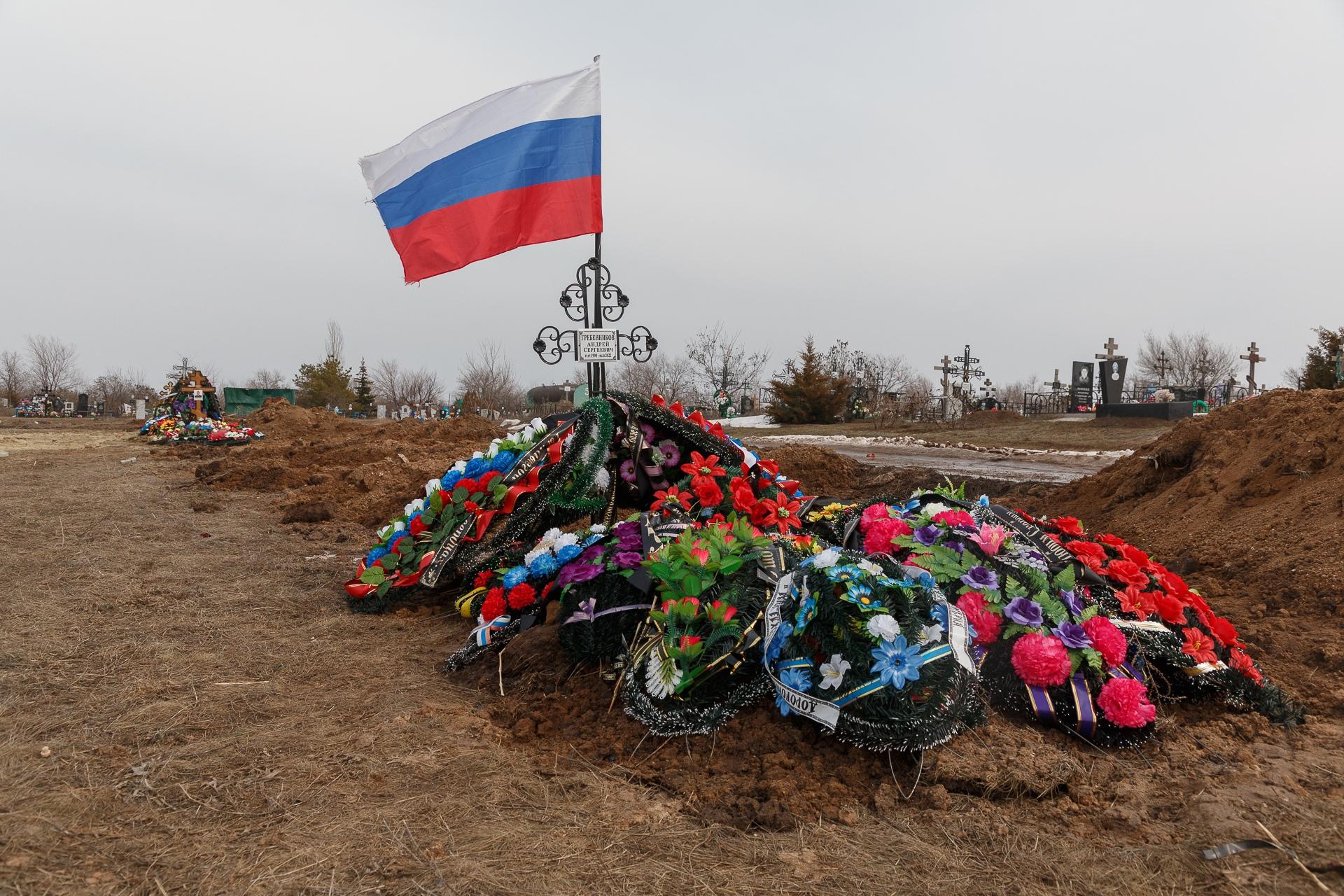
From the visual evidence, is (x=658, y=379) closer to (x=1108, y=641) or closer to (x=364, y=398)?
(x=364, y=398)

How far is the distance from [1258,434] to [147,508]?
10.1 meters

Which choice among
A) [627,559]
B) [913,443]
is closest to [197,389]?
[913,443]

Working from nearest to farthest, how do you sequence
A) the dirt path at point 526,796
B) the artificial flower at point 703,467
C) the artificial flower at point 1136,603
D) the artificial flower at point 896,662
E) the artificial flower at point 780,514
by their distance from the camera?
the dirt path at point 526,796 < the artificial flower at point 896,662 < the artificial flower at point 1136,603 < the artificial flower at point 780,514 < the artificial flower at point 703,467

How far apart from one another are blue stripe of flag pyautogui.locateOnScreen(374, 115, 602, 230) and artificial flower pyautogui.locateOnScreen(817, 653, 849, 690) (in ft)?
13.7

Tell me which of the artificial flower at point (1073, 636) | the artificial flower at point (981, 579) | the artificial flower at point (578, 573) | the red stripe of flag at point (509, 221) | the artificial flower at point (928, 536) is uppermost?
the red stripe of flag at point (509, 221)

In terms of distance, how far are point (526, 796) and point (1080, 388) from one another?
34357mm

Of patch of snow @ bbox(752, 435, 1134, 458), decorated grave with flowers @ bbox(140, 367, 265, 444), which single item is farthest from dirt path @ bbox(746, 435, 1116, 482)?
decorated grave with flowers @ bbox(140, 367, 265, 444)

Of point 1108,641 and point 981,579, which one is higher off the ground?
point 981,579

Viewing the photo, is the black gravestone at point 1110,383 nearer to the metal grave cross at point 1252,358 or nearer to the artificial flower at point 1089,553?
the metal grave cross at point 1252,358


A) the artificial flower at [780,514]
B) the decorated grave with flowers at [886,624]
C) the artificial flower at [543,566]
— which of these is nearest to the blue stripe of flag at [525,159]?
the artificial flower at [780,514]

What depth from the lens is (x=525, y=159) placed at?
211 inches

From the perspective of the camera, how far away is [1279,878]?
162cm

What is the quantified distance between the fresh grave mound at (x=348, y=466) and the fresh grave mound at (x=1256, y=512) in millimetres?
6719

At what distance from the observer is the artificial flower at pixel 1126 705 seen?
2322 millimetres
